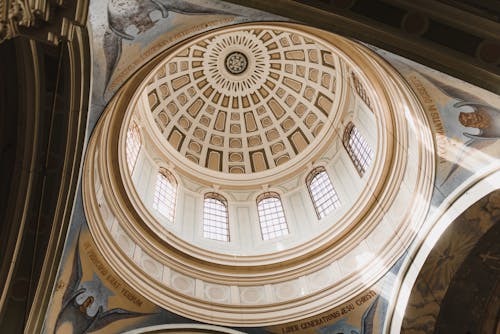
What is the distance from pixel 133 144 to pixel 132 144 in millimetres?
110

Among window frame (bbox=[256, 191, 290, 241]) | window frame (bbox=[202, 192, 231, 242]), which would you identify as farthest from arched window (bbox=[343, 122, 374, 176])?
window frame (bbox=[202, 192, 231, 242])

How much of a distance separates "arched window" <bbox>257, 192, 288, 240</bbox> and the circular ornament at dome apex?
493 cm

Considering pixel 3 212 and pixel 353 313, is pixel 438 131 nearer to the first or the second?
pixel 353 313

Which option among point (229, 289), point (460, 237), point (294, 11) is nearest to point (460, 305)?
point (460, 237)

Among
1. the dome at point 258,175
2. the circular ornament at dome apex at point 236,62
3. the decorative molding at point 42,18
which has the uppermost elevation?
the circular ornament at dome apex at point 236,62

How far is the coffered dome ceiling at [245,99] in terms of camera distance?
61.0ft

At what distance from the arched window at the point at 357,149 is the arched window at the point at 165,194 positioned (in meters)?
5.56

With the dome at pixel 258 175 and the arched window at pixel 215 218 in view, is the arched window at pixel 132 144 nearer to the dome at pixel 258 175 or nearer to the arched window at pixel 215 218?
the dome at pixel 258 175

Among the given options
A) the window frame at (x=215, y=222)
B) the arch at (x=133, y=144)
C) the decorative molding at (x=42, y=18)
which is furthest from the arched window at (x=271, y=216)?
the decorative molding at (x=42, y=18)

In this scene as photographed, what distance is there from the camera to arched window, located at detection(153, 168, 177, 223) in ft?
50.9

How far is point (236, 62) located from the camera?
64.6 ft

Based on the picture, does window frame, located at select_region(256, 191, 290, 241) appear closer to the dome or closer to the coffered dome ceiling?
the dome

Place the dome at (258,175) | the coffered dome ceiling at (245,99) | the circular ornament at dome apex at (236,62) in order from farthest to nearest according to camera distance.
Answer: the circular ornament at dome apex at (236,62)
the coffered dome ceiling at (245,99)
the dome at (258,175)

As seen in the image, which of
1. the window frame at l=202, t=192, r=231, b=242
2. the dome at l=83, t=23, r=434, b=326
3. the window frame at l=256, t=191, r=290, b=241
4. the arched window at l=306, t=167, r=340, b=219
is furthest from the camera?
the window frame at l=256, t=191, r=290, b=241
